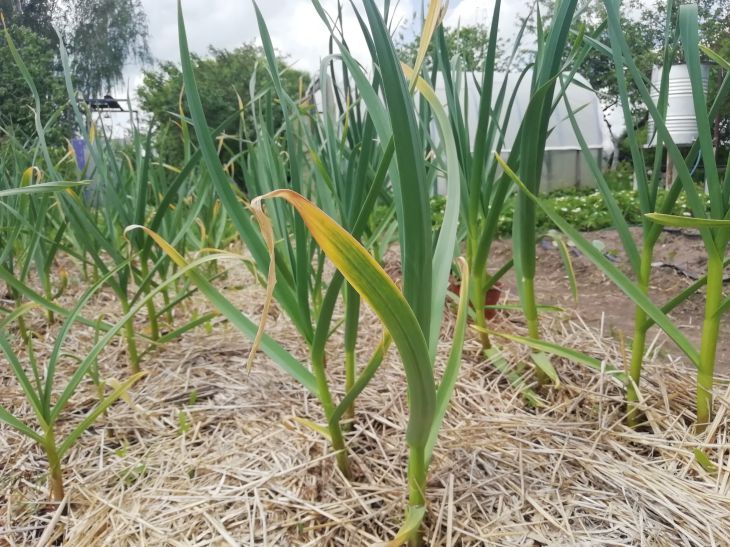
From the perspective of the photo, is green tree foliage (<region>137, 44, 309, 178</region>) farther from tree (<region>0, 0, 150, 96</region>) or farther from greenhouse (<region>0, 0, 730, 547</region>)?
greenhouse (<region>0, 0, 730, 547</region>)

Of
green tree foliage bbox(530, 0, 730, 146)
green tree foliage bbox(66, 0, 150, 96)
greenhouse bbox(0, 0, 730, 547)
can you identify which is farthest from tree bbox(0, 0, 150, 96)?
green tree foliage bbox(530, 0, 730, 146)

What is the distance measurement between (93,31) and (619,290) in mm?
1815

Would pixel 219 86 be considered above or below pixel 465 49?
above

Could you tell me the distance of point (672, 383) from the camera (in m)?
0.63

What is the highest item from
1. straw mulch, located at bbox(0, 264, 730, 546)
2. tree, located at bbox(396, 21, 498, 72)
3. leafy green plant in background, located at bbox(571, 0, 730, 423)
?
tree, located at bbox(396, 21, 498, 72)

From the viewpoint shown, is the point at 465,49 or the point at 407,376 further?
the point at 465,49

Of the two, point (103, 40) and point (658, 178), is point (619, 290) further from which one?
point (103, 40)

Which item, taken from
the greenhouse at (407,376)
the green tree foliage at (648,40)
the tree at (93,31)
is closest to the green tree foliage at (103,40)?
the tree at (93,31)

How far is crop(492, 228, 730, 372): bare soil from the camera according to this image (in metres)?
1.18

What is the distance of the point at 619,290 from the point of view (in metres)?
1.65

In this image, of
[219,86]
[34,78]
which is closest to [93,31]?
[34,78]

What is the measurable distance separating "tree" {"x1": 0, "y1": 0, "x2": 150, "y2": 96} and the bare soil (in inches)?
52.3

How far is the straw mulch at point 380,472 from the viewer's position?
0.44 metres

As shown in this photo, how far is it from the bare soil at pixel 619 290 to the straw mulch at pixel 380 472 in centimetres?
40
